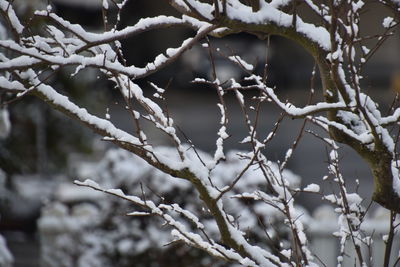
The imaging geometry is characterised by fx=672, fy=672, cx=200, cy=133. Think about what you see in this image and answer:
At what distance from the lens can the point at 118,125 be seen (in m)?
17.7

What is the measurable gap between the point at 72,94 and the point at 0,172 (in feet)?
8.10

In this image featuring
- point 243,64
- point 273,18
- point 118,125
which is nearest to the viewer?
point 273,18

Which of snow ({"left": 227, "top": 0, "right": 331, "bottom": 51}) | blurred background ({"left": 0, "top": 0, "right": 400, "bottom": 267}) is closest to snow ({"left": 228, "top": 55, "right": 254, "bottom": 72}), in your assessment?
blurred background ({"left": 0, "top": 0, "right": 400, "bottom": 267})

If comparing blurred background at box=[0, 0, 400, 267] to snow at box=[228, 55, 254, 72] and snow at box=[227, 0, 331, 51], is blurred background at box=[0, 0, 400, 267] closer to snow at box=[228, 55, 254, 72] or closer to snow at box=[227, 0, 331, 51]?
snow at box=[228, 55, 254, 72]

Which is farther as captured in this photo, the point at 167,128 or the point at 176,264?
the point at 176,264

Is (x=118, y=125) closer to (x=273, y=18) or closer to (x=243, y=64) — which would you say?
(x=243, y=64)

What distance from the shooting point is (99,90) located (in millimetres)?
11023

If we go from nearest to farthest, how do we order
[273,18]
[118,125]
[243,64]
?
[273,18] < [243,64] < [118,125]

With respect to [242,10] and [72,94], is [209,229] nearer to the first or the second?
[242,10]

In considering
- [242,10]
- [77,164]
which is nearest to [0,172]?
[77,164]

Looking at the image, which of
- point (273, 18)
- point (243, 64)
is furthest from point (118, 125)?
point (273, 18)

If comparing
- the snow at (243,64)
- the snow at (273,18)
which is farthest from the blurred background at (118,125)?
the snow at (273,18)

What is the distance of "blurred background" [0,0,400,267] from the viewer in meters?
8.68

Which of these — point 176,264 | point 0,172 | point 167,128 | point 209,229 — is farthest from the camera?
point 0,172
